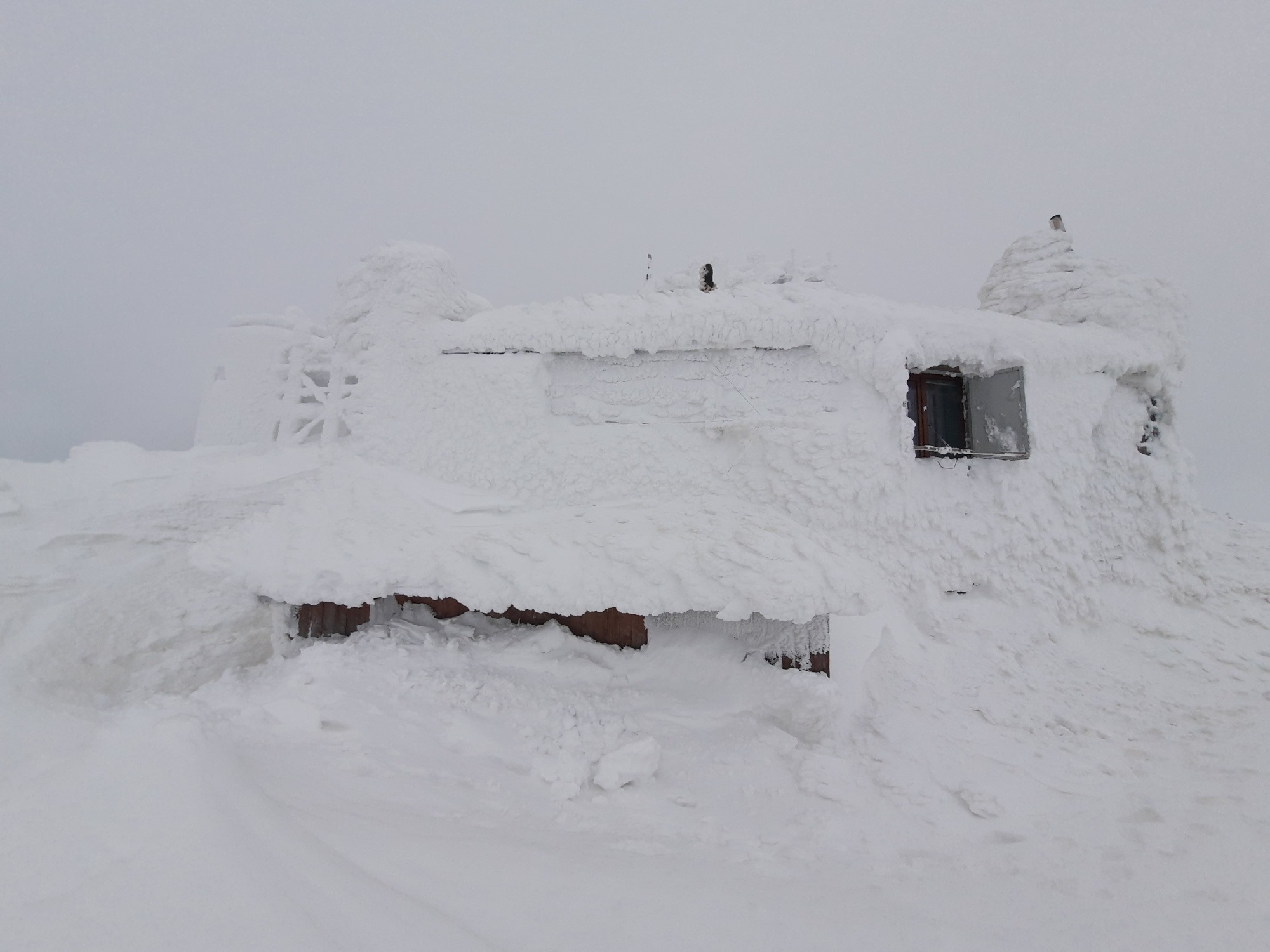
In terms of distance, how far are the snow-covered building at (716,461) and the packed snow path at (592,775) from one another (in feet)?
2.23

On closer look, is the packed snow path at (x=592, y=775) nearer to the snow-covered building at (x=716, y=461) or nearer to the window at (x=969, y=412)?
the snow-covered building at (x=716, y=461)

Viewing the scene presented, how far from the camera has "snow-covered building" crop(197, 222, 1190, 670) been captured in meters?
4.56

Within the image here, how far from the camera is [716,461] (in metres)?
5.73

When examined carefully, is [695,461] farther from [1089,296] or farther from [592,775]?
[1089,296]

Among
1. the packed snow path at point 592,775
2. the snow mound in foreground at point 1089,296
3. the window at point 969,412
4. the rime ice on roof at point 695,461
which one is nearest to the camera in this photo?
the packed snow path at point 592,775

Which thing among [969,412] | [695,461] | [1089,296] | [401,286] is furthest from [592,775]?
[1089,296]

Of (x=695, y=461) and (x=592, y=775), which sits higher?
(x=695, y=461)

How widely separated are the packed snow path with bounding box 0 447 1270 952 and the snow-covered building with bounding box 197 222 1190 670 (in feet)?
2.23

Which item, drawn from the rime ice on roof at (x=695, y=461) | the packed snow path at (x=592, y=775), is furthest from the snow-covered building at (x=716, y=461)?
the packed snow path at (x=592, y=775)

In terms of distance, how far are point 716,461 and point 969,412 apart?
358 centimetres

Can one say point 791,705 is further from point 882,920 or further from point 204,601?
point 204,601

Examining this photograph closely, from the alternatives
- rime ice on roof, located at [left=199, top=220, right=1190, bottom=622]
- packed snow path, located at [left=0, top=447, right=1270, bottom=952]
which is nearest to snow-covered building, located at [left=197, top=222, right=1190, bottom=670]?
rime ice on roof, located at [left=199, top=220, right=1190, bottom=622]

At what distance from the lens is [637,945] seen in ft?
6.50

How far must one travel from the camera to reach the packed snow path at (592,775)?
1.86 metres
